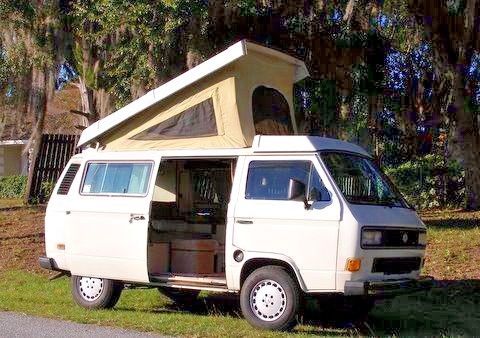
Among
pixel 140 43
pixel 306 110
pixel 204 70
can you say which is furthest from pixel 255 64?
pixel 306 110

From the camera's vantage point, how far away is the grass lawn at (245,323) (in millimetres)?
9523

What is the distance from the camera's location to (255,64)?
34.4ft

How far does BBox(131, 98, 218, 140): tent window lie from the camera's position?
1014 cm

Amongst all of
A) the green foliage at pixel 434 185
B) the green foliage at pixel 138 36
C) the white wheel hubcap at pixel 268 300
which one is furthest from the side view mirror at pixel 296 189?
the green foliage at pixel 434 185

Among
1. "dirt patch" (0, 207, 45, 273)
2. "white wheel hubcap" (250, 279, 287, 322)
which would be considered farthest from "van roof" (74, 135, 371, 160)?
"dirt patch" (0, 207, 45, 273)

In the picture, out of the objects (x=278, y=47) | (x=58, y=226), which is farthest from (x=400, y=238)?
(x=278, y=47)

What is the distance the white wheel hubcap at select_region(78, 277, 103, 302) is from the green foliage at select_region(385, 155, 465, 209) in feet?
39.0

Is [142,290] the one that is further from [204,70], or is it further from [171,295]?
[204,70]

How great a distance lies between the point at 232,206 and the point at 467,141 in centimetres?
1034

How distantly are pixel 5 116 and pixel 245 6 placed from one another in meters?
7.83

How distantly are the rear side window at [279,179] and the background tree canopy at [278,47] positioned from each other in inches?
240

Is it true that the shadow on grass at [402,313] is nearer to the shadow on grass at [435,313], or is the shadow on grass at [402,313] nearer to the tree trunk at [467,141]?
the shadow on grass at [435,313]

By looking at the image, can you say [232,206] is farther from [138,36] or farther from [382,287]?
[138,36]

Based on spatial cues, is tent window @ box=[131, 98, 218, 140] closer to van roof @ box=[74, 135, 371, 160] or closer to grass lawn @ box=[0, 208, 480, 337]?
van roof @ box=[74, 135, 371, 160]
